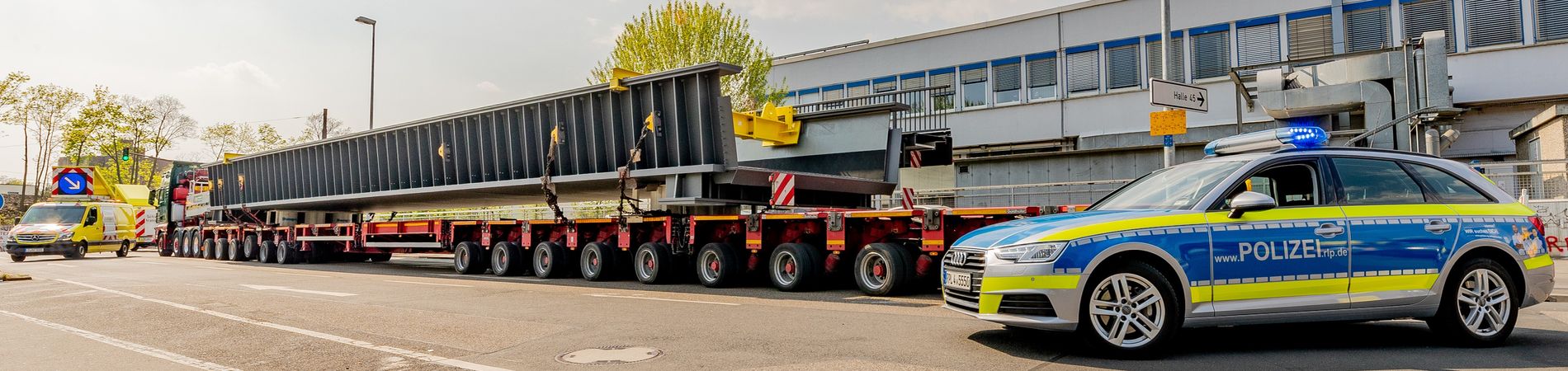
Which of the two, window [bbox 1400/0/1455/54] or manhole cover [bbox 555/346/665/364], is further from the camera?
window [bbox 1400/0/1455/54]

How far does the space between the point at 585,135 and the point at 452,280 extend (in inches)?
131

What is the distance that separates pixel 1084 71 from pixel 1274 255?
75.2 feet

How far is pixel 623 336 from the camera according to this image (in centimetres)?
680

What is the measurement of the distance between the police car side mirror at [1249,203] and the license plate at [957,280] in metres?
1.64

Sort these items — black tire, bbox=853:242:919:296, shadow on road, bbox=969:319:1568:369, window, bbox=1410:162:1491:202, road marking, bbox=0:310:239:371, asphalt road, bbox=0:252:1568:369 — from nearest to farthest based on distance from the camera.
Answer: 1. shadow on road, bbox=969:319:1568:369
2. asphalt road, bbox=0:252:1568:369
3. window, bbox=1410:162:1491:202
4. road marking, bbox=0:310:239:371
5. black tire, bbox=853:242:919:296

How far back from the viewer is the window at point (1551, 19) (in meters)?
20.3

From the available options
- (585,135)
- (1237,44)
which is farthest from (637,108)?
(1237,44)

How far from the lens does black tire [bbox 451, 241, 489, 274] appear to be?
16141 millimetres

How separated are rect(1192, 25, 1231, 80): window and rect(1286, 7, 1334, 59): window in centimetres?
160

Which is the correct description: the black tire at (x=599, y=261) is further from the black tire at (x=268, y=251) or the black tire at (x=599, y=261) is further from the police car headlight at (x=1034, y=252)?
the black tire at (x=268, y=251)

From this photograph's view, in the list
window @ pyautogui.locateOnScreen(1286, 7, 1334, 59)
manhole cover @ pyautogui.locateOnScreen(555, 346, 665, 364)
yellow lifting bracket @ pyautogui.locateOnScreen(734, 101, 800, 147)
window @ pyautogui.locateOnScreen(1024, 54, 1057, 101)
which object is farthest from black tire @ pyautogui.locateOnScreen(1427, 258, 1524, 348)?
window @ pyautogui.locateOnScreen(1024, 54, 1057, 101)

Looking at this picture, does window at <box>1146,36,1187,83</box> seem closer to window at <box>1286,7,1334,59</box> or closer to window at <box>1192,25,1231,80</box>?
window at <box>1192,25,1231,80</box>

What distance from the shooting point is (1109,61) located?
26.4 m

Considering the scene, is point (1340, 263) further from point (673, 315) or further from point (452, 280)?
point (452, 280)
